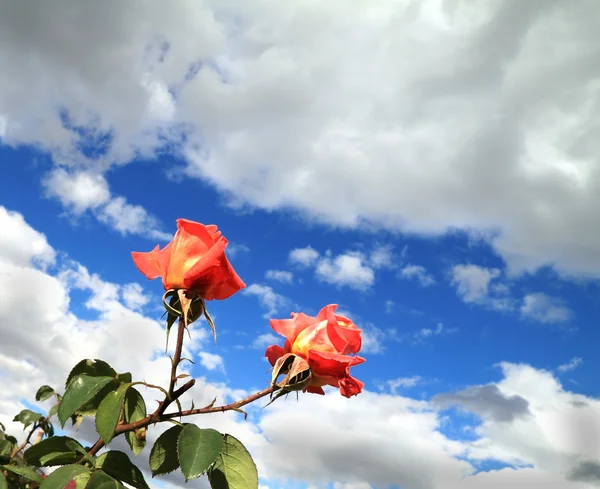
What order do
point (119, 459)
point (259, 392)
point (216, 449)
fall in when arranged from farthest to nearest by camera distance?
point (259, 392)
point (119, 459)
point (216, 449)

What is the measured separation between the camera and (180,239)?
2.99m

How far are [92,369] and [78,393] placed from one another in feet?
0.95

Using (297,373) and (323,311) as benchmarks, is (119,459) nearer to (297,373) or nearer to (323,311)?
(297,373)

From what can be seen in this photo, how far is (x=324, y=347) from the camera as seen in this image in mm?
2984

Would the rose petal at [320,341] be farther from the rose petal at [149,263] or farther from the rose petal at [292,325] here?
the rose petal at [149,263]

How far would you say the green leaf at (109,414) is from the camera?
2.51 metres

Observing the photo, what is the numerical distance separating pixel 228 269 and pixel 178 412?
2.49 feet

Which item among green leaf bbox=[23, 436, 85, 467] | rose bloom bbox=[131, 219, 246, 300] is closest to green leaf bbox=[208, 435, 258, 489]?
green leaf bbox=[23, 436, 85, 467]

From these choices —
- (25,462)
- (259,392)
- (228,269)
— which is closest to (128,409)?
(25,462)

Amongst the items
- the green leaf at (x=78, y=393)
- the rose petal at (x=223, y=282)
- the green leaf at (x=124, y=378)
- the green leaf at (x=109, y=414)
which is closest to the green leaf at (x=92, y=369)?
the green leaf at (x=124, y=378)

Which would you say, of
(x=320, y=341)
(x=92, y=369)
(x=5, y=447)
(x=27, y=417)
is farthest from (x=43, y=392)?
(x=320, y=341)

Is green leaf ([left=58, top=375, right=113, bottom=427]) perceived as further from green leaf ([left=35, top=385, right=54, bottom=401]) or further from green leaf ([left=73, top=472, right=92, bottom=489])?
green leaf ([left=35, top=385, right=54, bottom=401])

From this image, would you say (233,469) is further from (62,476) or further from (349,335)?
(349,335)

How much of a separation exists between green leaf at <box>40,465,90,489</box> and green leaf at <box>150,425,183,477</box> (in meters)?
0.39
